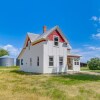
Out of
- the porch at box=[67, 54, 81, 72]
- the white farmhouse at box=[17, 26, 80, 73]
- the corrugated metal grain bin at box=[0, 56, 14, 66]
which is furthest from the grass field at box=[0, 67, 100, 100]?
the corrugated metal grain bin at box=[0, 56, 14, 66]

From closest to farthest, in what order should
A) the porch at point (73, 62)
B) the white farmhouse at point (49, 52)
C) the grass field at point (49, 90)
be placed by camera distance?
1. the grass field at point (49, 90)
2. the white farmhouse at point (49, 52)
3. the porch at point (73, 62)

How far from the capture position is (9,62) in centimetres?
7612

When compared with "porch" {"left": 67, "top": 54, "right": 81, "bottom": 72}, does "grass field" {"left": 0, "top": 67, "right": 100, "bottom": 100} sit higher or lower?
lower

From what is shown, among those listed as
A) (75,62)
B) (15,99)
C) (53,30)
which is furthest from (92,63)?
(15,99)

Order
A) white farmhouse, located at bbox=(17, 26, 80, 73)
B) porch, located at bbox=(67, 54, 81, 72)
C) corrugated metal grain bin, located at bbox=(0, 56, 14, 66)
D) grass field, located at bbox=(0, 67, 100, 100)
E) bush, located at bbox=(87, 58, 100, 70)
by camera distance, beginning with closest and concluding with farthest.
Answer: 1. grass field, located at bbox=(0, 67, 100, 100)
2. white farmhouse, located at bbox=(17, 26, 80, 73)
3. porch, located at bbox=(67, 54, 81, 72)
4. bush, located at bbox=(87, 58, 100, 70)
5. corrugated metal grain bin, located at bbox=(0, 56, 14, 66)

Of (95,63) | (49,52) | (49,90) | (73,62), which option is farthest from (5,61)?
(49,90)

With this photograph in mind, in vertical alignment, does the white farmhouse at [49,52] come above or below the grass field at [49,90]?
above

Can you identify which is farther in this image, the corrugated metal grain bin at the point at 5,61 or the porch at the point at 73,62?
the corrugated metal grain bin at the point at 5,61

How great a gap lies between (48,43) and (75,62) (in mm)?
7937

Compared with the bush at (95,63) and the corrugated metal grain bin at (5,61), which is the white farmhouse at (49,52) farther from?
the corrugated metal grain bin at (5,61)

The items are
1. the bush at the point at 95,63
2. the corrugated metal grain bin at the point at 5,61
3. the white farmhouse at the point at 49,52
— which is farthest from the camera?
the corrugated metal grain bin at the point at 5,61

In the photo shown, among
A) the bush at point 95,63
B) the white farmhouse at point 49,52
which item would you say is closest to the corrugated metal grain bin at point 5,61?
the bush at point 95,63

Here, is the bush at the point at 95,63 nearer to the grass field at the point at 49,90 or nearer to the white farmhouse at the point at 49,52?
the white farmhouse at the point at 49,52

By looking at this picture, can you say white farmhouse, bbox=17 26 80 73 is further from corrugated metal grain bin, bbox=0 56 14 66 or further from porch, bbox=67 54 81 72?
corrugated metal grain bin, bbox=0 56 14 66
